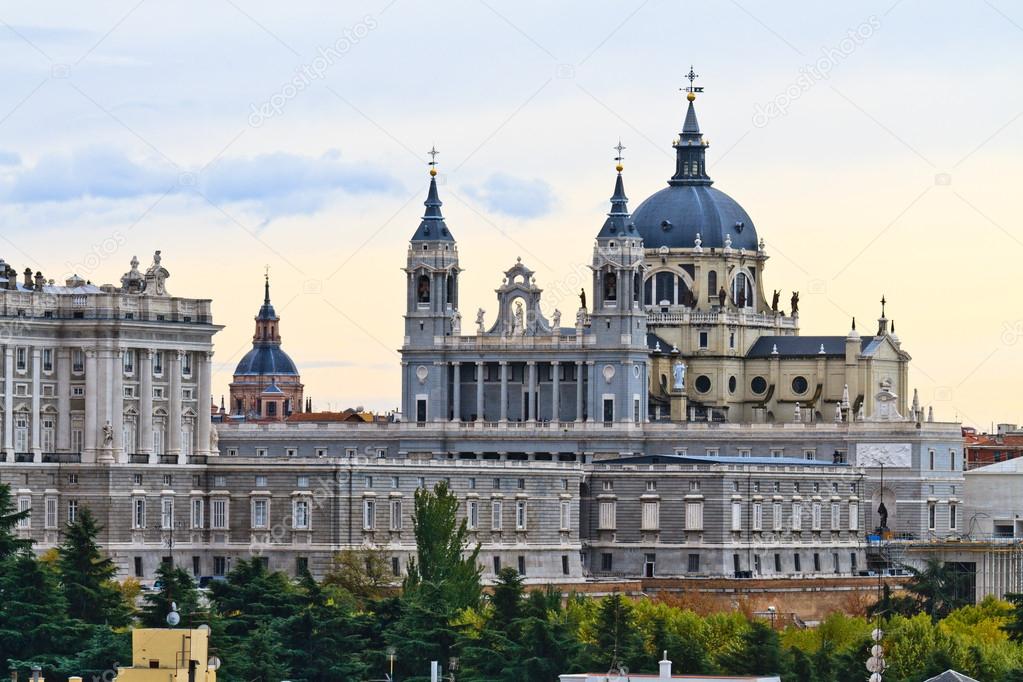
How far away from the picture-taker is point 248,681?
136m

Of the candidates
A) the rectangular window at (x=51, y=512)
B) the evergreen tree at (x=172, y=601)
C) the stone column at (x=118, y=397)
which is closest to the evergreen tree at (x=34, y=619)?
the evergreen tree at (x=172, y=601)

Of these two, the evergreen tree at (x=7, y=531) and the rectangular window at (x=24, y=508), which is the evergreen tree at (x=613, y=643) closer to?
the evergreen tree at (x=7, y=531)

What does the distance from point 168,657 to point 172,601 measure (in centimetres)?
3537

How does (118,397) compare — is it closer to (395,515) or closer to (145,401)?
(145,401)

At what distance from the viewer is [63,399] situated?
183625mm

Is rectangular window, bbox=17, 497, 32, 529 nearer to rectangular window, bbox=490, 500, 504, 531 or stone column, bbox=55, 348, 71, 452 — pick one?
stone column, bbox=55, 348, 71, 452

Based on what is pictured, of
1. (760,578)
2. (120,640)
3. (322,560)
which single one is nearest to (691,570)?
(760,578)

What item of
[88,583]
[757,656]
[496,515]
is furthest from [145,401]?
[757,656]

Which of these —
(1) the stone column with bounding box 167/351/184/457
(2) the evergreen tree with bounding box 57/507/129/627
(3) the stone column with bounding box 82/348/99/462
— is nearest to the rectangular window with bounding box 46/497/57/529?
(3) the stone column with bounding box 82/348/99/462

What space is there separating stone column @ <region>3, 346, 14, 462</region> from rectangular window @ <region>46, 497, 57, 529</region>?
2.47 metres

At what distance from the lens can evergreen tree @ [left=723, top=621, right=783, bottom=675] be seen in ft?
461

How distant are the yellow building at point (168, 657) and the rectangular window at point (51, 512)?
67673 mm

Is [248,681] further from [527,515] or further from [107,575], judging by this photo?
[527,515]

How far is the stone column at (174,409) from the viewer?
186 metres
